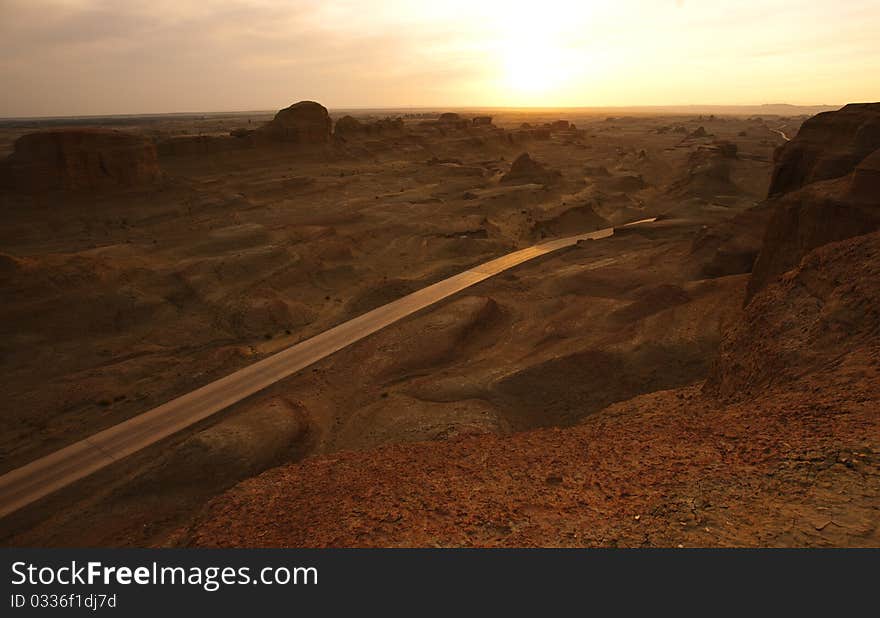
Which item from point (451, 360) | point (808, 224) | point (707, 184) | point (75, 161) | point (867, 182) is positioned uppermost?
point (75, 161)

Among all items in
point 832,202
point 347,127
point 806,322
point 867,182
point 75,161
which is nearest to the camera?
point 806,322

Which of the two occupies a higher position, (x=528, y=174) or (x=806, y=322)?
(x=528, y=174)

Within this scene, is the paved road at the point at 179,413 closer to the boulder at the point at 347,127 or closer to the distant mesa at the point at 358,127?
the boulder at the point at 347,127

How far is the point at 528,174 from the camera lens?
69188mm

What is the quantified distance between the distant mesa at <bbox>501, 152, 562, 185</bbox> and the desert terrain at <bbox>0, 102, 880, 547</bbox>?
1558 centimetres

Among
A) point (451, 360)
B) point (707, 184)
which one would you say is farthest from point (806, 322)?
point (707, 184)

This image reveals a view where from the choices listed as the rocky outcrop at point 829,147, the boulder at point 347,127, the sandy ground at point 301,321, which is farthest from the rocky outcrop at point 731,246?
the boulder at point 347,127

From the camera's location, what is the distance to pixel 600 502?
857cm

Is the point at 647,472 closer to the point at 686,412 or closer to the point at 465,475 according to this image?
the point at 465,475

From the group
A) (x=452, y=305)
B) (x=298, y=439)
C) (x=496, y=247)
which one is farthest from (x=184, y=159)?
(x=298, y=439)

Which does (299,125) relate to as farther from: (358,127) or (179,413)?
(179,413)

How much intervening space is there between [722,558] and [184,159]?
2796 inches

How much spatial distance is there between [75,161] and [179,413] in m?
41.6

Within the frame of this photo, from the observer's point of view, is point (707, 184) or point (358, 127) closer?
point (707, 184)
